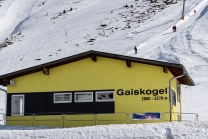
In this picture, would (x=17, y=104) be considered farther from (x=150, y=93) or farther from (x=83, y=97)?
(x=150, y=93)

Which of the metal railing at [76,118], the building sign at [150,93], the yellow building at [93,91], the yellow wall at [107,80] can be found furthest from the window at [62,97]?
the building sign at [150,93]

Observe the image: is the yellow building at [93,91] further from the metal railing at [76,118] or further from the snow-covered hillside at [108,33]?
the snow-covered hillside at [108,33]

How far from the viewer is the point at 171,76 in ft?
75.3

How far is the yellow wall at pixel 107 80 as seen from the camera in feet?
73.0

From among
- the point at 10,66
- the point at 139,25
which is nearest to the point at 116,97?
the point at 10,66

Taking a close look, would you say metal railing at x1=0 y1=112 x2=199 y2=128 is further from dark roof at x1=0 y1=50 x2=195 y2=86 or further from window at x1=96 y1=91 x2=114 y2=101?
dark roof at x1=0 y1=50 x2=195 y2=86

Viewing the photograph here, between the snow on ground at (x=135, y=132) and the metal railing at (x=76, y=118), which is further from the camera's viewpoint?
the metal railing at (x=76, y=118)

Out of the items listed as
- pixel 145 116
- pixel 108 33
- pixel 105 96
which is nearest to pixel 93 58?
pixel 105 96

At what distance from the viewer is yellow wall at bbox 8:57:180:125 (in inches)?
877

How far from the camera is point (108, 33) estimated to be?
213ft

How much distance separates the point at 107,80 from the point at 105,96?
0.69m

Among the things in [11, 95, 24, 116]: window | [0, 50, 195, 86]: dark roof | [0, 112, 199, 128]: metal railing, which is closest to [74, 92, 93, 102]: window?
[0, 112, 199, 128]: metal railing

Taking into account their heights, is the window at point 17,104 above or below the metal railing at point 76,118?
above

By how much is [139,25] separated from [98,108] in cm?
4437
